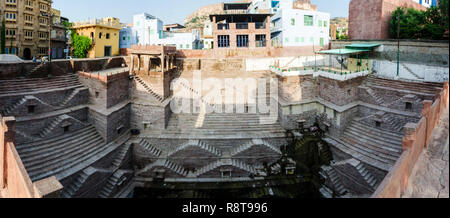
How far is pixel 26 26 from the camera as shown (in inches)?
1172

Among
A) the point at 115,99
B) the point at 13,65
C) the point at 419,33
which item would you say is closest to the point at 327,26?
the point at 419,33

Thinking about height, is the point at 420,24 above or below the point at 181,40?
below

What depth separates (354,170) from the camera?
1653 centimetres

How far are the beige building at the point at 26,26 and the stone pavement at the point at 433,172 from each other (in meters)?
32.4

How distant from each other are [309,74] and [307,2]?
18.6 meters

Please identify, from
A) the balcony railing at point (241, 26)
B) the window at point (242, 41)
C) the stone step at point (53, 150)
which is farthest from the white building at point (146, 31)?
the stone step at point (53, 150)

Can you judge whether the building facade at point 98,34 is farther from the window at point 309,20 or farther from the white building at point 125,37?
the window at point 309,20

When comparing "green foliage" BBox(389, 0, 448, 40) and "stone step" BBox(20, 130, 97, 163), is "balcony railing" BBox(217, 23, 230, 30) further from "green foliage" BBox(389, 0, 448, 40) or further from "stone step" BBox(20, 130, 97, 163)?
"stone step" BBox(20, 130, 97, 163)

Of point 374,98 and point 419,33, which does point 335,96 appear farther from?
point 419,33

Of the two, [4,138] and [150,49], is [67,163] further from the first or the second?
[150,49]

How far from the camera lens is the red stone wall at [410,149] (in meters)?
6.70

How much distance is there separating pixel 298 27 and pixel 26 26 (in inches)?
1175

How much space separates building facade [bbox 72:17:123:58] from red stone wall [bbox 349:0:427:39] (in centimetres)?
2854

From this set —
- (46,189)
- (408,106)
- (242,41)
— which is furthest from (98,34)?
(408,106)
